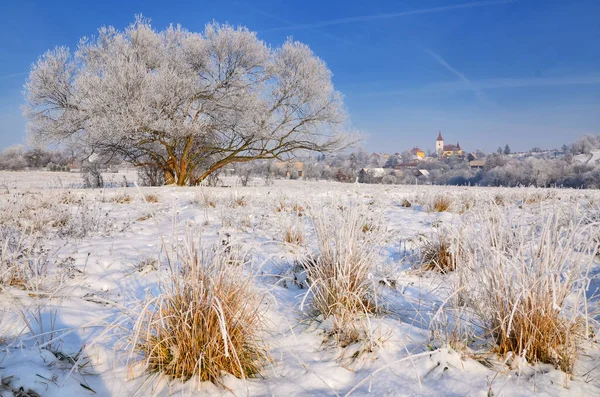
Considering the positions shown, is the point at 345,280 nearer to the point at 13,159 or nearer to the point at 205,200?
the point at 205,200

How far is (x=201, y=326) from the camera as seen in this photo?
176cm

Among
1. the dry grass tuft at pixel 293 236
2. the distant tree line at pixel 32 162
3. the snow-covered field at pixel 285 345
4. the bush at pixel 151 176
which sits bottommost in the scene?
the snow-covered field at pixel 285 345

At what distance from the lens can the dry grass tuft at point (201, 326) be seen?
1718 millimetres

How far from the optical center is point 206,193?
293 inches

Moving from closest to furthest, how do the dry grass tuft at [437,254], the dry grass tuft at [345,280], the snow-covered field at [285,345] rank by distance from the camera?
1. the snow-covered field at [285,345]
2. the dry grass tuft at [345,280]
3. the dry grass tuft at [437,254]

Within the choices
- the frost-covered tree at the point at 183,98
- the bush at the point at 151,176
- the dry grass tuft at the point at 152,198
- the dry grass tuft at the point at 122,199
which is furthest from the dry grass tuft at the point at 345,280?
the bush at the point at 151,176

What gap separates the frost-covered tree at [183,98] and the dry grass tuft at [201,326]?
11.2m

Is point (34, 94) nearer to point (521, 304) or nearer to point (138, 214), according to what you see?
point (138, 214)

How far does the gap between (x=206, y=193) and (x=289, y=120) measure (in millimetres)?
8766

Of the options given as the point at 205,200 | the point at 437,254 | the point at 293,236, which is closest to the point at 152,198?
the point at 205,200

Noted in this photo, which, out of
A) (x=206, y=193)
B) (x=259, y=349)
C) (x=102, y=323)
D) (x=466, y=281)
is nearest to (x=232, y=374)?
(x=259, y=349)

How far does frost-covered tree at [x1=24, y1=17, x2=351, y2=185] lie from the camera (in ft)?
40.4

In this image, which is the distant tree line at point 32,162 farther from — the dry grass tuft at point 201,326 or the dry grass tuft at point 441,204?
the dry grass tuft at point 201,326

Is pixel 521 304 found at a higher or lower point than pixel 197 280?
lower
